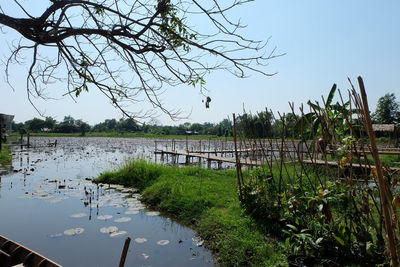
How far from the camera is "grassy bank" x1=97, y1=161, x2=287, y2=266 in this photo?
4.05 meters

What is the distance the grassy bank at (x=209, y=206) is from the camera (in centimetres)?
405

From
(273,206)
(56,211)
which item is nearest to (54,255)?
(56,211)

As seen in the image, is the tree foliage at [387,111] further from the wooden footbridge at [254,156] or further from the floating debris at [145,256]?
the floating debris at [145,256]

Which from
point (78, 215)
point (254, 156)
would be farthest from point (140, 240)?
point (254, 156)

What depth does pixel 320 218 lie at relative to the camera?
3.32 m

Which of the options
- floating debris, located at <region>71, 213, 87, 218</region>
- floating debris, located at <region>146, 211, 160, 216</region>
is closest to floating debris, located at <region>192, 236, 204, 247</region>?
floating debris, located at <region>146, 211, 160, 216</region>

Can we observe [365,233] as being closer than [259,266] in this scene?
Yes

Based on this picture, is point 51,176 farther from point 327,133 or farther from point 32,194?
point 327,133

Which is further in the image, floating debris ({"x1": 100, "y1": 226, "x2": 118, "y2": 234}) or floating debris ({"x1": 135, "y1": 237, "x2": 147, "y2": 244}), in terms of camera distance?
floating debris ({"x1": 100, "y1": 226, "x2": 118, "y2": 234})

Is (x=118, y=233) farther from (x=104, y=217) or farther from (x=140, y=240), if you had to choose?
(x=104, y=217)

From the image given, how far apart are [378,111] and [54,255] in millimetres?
45268

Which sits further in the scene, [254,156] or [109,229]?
[254,156]

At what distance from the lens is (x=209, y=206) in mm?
6086

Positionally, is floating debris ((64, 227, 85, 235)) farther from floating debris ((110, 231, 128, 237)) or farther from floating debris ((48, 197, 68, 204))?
floating debris ((48, 197, 68, 204))
